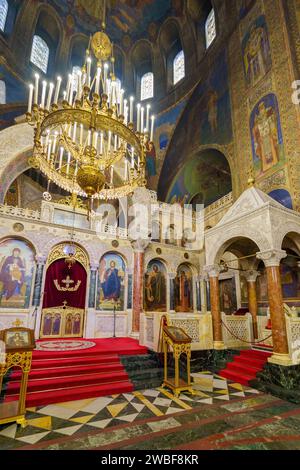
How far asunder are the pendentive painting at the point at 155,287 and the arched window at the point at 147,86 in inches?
546

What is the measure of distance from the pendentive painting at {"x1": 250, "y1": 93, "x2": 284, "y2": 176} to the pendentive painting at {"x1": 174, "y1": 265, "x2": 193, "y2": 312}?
245 inches

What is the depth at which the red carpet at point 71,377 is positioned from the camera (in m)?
4.49

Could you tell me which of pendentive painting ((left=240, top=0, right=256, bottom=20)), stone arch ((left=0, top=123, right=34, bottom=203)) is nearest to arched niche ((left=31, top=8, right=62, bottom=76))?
stone arch ((left=0, top=123, right=34, bottom=203))

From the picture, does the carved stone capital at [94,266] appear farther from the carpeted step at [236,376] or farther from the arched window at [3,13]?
the arched window at [3,13]

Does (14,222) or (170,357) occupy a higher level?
(14,222)

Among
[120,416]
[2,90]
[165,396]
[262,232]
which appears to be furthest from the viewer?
[2,90]

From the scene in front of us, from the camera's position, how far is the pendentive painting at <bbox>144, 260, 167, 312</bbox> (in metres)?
11.4

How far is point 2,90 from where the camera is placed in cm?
1125

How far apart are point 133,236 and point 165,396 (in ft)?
20.8

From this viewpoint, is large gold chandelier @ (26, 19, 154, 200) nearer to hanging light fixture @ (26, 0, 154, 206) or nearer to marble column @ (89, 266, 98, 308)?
hanging light fixture @ (26, 0, 154, 206)

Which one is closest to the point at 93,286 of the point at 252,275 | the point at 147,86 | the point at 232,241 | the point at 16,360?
the point at 232,241

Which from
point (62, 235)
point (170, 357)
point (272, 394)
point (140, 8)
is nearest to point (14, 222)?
point (62, 235)

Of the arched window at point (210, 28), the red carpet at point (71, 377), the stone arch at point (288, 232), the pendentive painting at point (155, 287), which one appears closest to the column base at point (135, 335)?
the pendentive painting at point (155, 287)
